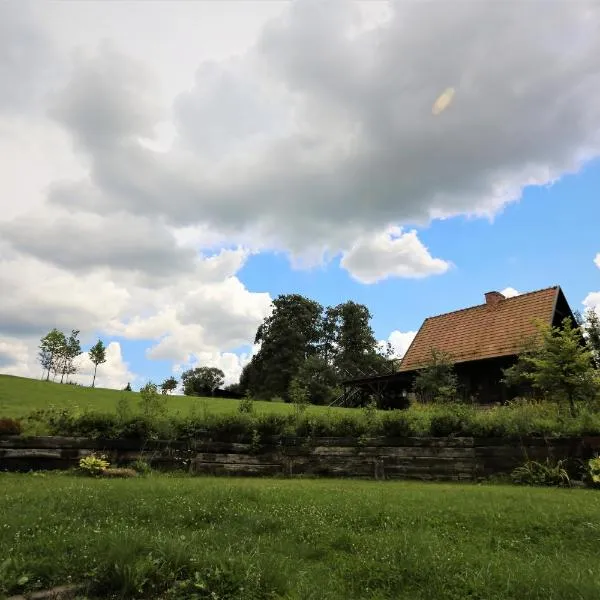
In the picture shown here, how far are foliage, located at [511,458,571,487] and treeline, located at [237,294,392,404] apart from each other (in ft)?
148

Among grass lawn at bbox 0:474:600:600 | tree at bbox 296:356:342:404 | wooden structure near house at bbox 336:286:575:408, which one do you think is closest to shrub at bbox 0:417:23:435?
grass lawn at bbox 0:474:600:600

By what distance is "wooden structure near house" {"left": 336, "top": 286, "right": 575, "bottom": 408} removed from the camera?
2881 cm

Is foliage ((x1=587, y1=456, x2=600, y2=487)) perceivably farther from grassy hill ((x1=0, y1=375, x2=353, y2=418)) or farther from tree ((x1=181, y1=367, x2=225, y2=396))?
tree ((x1=181, y1=367, x2=225, y2=396))

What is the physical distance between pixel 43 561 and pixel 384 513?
4.47m

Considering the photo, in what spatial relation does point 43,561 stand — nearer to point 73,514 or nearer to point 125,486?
point 73,514

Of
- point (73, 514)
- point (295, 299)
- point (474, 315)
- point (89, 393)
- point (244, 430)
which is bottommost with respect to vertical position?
point (73, 514)

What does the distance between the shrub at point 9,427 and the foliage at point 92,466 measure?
1988mm

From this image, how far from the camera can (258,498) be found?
8.26 meters

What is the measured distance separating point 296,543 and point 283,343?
56983 millimetres

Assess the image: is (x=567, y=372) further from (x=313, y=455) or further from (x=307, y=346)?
(x=307, y=346)

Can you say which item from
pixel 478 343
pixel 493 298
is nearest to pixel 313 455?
pixel 478 343

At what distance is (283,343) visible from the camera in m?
63.3

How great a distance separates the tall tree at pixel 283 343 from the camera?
201ft

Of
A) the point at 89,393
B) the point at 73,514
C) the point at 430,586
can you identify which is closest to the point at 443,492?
the point at 430,586
